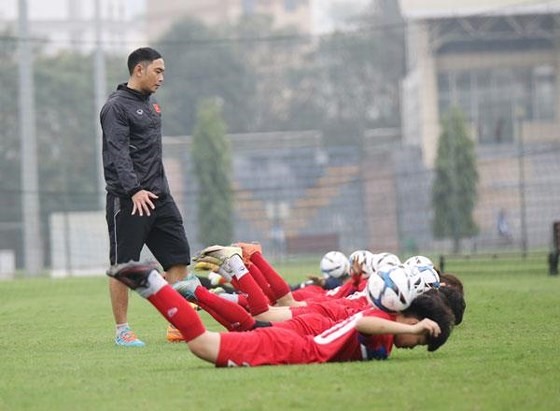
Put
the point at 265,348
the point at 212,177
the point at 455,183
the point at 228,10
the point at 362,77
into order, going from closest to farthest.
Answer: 1. the point at 265,348
2. the point at 455,183
3. the point at 212,177
4. the point at 362,77
5. the point at 228,10

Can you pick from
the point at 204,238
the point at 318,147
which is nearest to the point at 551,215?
the point at 204,238

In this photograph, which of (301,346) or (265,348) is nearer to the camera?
(265,348)

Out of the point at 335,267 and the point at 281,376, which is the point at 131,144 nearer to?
the point at 281,376

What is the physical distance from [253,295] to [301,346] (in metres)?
1.63

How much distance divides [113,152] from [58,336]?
2267mm

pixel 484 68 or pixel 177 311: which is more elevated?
pixel 484 68

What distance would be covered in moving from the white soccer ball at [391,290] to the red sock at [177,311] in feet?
4.17

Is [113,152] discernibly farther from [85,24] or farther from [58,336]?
[85,24]

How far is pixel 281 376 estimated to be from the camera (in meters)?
8.75

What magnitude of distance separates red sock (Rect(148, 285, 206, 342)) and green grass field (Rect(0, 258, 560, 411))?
0.87 ft

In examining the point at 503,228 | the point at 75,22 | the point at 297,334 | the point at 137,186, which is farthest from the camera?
the point at 75,22

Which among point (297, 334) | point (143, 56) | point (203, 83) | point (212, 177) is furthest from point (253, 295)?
point (203, 83)

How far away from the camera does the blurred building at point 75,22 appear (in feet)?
223

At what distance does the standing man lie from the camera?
38.1 ft
